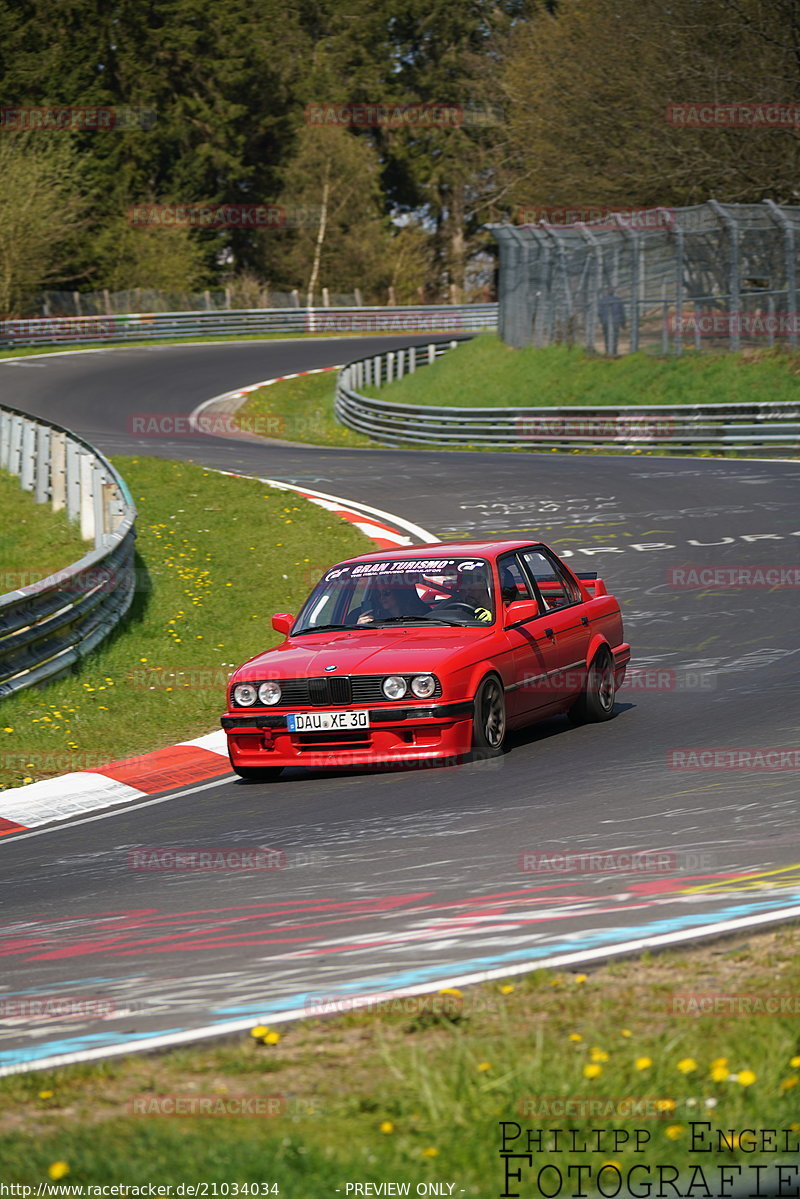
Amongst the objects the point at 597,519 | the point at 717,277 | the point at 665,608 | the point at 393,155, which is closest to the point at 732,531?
the point at 597,519

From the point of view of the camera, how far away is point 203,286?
76.4 m

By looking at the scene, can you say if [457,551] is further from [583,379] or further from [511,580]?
[583,379]

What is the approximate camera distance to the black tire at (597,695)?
10.9 m

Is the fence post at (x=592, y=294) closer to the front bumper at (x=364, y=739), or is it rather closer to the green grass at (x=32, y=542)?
the green grass at (x=32, y=542)

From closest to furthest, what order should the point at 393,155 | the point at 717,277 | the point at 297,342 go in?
the point at 717,277
the point at 297,342
the point at 393,155

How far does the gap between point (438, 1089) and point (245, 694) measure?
6.07m

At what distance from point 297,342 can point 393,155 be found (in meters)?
37.7

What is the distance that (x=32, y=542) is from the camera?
1866 cm

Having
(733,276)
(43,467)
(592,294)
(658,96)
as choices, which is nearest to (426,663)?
(43,467)

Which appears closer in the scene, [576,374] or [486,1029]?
[486,1029]

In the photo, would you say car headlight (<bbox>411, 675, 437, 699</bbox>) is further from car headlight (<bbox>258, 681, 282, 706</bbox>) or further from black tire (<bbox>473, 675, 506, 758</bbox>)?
car headlight (<bbox>258, 681, 282, 706</bbox>)

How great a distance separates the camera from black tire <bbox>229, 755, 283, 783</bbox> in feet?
32.8

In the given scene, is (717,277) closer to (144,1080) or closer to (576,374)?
(576,374)

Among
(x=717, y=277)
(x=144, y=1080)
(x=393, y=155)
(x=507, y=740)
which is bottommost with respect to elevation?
(x=507, y=740)
